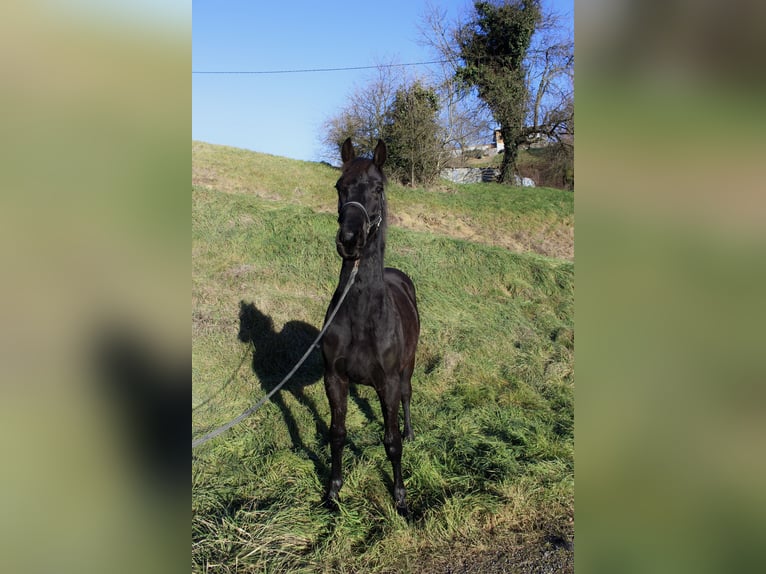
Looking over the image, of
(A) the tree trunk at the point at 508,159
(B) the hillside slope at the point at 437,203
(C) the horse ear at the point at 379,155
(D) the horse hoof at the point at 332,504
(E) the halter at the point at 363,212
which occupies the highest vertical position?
(A) the tree trunk at the point at 508,159

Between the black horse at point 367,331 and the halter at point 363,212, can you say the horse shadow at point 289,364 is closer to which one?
the black horse at point 367,331

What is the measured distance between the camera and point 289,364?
23.2ft

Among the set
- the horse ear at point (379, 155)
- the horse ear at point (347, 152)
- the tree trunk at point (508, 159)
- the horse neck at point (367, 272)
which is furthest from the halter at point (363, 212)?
the tree trunk at point (508, 159)

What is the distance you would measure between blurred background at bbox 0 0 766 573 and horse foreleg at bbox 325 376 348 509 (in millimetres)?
2938

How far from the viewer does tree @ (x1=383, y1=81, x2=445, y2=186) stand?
21.5m

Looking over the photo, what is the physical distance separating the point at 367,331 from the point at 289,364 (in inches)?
144

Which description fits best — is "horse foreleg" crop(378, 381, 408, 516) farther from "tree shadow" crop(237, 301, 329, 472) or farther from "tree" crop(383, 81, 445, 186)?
"tree" crop(383, 81, 445, 186)

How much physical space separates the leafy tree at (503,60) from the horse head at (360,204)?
876 inches
